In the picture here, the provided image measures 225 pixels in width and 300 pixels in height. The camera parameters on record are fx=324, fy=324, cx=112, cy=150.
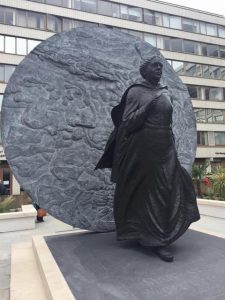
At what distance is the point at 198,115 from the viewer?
1253 inches

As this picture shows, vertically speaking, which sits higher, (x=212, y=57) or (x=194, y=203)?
(x=212, y=57)

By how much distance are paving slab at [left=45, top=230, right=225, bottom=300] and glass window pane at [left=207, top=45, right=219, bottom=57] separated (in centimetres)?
3189

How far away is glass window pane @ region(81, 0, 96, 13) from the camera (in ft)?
88.3

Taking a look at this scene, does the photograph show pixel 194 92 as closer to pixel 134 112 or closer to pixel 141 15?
pixel 141 15

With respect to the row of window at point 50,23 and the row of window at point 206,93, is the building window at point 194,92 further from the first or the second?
the row of window at point 50,23

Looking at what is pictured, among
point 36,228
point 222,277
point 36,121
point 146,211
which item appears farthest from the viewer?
point 36,228

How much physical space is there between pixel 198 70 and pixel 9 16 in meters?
18.5

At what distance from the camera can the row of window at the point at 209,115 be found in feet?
104

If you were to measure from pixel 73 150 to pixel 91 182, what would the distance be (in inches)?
24.5

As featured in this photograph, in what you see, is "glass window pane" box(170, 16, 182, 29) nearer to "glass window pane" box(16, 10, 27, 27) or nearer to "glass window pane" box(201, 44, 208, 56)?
"glass window pane" box(201, 44, 208, 56)

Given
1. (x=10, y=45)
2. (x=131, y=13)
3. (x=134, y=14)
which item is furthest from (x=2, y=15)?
(x=134, y=14)

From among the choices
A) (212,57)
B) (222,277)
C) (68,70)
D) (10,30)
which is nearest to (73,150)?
(68,70)

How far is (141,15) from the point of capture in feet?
97.5

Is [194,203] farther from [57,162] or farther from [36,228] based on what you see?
[36,228]
